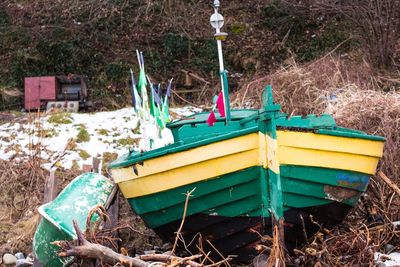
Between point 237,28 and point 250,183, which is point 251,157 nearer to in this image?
point 250,183

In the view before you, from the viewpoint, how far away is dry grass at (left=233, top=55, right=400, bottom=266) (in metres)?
4.87

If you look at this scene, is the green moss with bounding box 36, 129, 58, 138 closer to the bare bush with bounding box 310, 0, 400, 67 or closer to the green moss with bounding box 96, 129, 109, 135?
the green moss with bounding box 96, 129, 109, 135

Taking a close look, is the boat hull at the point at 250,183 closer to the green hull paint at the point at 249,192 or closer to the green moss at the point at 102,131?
the green hull paint at the point at 249,192

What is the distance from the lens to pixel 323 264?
4.58 m

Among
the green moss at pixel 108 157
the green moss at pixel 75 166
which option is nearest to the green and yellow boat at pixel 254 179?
the green moss at pixel 75 166

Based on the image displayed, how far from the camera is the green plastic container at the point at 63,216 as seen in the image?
5.16 metres

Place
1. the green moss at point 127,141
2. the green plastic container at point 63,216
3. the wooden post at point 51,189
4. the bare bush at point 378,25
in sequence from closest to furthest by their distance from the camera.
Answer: the green plastic container at point 63,216
the wooden post at point 51,189
the green moss at point 127,141
the bare bush at point 378,25

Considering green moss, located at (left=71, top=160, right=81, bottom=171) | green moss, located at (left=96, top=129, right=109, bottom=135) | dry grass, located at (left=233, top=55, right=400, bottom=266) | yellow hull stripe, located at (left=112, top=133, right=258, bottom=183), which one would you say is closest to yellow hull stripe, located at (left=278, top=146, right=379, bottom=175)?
yellow hull stripe, located at (left=112, top=133, right=258, bottom=183)

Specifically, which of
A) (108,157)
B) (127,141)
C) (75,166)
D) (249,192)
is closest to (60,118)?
(127,141)

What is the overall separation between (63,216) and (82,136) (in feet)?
13.3

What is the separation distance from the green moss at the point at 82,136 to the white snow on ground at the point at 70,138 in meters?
0.05

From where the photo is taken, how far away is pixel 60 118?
9984 millimetres

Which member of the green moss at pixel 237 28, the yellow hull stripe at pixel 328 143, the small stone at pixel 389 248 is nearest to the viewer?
the yellow hull stripe at pixel 328 143

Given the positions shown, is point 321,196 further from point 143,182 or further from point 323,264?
point 143,182
